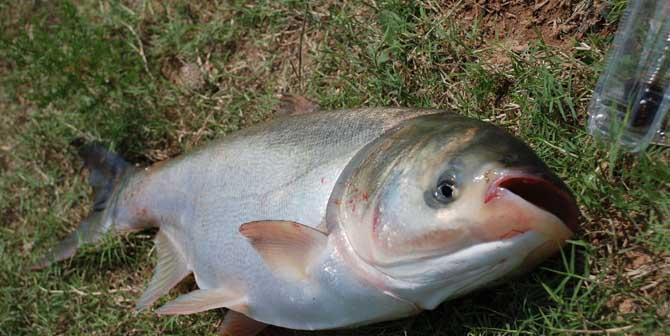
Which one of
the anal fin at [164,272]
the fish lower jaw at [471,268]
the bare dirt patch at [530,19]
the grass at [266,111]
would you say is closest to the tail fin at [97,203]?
the grass at [266,111]

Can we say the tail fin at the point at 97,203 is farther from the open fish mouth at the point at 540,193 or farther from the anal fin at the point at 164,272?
the open fish mouth at the point at 540,193

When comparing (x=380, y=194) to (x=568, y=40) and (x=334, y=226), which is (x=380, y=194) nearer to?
(x=334, y=226)

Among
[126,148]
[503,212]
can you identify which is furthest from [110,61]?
[503,212]

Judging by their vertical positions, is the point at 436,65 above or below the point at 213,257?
above

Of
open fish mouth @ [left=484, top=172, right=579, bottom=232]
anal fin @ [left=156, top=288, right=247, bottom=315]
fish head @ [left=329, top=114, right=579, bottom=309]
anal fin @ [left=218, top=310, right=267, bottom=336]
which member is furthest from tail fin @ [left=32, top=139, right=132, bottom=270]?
open fish mouth @ [left=484, top=172, right=579, bottom=232]

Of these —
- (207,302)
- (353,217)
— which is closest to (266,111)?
(207,302)

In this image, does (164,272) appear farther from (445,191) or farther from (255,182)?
(445,191)

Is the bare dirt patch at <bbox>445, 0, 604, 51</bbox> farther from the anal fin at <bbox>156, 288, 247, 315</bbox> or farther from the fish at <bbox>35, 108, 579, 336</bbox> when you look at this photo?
the anal fin at <bbox>156, 288, 247, 315</bbox>

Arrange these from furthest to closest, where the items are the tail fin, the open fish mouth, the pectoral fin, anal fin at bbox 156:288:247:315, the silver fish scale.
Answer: the tail fin, anal fin at bbox 156:288:247:315, the silver fish scale, the pectoral fin, the open fish mouth
